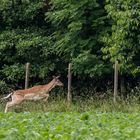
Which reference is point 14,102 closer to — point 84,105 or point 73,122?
point 84,105

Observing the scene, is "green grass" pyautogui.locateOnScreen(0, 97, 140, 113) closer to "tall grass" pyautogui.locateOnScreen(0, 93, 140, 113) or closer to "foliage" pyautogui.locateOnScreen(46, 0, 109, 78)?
"tall grass" pyautogui.locateOnScreen(0, 93, 140, 113)

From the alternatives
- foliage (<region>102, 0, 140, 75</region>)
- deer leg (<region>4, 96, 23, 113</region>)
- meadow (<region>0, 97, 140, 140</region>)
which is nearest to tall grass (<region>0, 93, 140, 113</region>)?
meadow (<region>0, 97, 140, 140</region>)

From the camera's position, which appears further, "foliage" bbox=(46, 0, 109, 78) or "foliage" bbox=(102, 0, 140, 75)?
"foliage" bbox=(46, 0, 109, 78)

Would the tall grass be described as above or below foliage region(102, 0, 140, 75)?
below

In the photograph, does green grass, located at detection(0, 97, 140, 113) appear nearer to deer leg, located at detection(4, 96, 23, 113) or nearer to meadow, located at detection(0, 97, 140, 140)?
meadow, located at detection(0, 97, 140, 140)

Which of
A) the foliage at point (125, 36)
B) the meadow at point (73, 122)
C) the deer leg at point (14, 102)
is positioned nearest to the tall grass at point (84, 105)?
the meadow at point (73, 122)

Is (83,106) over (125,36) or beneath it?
beneath

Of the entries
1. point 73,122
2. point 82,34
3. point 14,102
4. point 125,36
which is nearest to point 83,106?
point 14,102

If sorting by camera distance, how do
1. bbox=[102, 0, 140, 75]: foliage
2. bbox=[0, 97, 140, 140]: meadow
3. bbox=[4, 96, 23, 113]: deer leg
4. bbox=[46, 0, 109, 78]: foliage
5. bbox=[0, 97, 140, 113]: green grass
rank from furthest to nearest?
1. bbox=[46, 0, 109, 78]: foliage
2. bbox=[4, 96, 23, 113]: deer leg
3. bbox=[102, 0, 140, 75]: foliage
4. bbox=[0, 97, 140, 113]: green grass
5. bbox=[0, 97, 140, 140]: meadow

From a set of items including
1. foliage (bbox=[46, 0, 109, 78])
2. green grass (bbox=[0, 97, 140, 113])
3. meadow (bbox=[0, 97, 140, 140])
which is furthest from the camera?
foliage (bbox=[46, 0, 109, 78])

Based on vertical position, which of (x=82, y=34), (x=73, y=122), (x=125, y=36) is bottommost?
(x=73, y=122)

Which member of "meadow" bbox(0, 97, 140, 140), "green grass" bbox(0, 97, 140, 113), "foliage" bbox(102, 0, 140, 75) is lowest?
"green grass" bbox(0, 97, 140, 113)

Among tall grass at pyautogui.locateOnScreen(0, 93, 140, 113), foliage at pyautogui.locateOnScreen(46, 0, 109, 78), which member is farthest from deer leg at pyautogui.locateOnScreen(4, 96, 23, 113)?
foliage at pyautogui.locateOnScreen(46, 0, 109, 78)

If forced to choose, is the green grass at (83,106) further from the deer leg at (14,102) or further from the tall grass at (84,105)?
the deer leg at (14,102)
